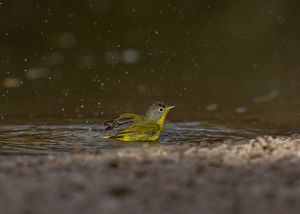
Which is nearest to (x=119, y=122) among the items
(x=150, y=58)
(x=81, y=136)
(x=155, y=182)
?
(x=81, y=136)

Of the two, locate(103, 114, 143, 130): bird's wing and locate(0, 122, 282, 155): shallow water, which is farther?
locate(103, 114, 143, 130): bird's wing

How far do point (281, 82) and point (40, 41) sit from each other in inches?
181

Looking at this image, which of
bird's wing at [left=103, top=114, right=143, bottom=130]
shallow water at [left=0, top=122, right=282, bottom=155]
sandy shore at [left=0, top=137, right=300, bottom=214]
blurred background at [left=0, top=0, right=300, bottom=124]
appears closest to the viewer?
sandy shore at [left=0, top=137, right=300, bottom=214]

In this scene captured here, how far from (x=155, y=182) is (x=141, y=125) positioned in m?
3.13

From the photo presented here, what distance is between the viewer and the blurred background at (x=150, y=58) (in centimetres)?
1040

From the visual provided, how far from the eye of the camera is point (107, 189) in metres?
4.93

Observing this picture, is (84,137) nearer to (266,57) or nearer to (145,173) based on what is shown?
(145,173)

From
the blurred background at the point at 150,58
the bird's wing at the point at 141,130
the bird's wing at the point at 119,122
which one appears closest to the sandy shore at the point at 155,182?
the bird's wing at the point at 141,130

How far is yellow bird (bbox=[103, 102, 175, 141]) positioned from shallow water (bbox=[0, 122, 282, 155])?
0.11 meters

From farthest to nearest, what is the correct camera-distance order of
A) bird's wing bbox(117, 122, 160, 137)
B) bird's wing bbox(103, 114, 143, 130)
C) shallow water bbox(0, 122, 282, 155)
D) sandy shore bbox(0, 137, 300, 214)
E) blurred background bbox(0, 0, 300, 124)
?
blurred background bbox(0, 0, 300, 124)
bird's wing bbox(103, 114, 143, 130)
bird's wing bbox(117, 122, 160, 137)
shallow water bbox(0, 122, 282, 155)
sandy shore bbox(0, 137, 300, 214)

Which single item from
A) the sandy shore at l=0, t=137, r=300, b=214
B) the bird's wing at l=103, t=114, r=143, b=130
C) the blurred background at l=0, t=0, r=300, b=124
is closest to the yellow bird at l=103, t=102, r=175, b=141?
the bird's wing at l=103, t=114, r=143, b=130

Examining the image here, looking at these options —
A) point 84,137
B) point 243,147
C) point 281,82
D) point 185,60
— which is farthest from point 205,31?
point 243,147

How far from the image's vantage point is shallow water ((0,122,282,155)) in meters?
7.65

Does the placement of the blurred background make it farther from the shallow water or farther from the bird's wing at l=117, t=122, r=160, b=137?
the bird's wing at l=117, t=122, r=160, b=137
